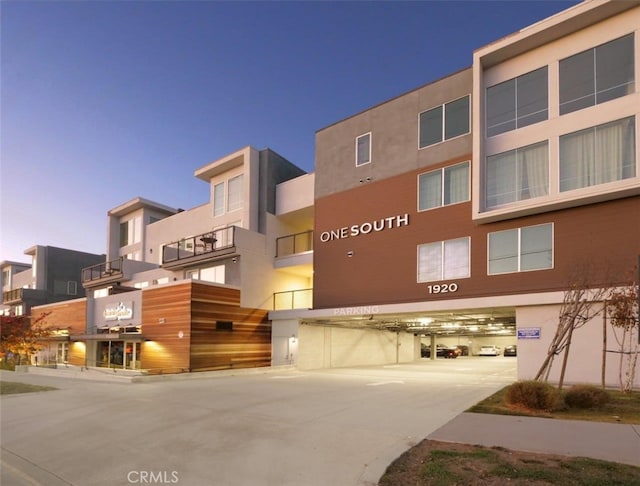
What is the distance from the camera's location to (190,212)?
34.2 meters

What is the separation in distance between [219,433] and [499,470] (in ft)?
17.3

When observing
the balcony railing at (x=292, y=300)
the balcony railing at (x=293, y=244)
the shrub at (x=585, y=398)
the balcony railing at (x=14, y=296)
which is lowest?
the shrub at (x=585, y=398)

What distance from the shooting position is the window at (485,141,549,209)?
60.8ft

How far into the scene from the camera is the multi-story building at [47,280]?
44.2 metres

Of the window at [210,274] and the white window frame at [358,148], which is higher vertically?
the white window frame at [358,148]

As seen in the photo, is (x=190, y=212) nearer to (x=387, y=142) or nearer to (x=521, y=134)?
(x=387, y=142)

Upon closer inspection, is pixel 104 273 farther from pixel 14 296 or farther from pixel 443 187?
pixel 443 187

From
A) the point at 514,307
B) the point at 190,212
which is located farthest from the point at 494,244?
the point at 190,212

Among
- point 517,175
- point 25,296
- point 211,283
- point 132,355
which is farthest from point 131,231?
point 517,175

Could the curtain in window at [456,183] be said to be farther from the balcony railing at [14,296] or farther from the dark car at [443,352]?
the balcony railing at [14,296]

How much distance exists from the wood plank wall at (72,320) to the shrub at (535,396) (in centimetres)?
2908

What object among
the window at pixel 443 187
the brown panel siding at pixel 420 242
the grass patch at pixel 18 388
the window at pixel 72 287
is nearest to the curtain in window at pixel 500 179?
the brown panel siding at pixel 420 242

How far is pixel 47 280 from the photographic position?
1797 inches

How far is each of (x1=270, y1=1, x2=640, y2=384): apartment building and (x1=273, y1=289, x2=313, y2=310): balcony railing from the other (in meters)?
2.39
